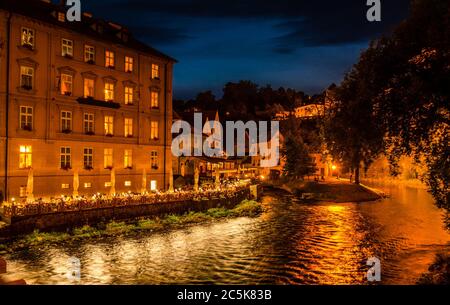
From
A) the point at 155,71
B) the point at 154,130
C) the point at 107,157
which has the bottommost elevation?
the point at 107,157

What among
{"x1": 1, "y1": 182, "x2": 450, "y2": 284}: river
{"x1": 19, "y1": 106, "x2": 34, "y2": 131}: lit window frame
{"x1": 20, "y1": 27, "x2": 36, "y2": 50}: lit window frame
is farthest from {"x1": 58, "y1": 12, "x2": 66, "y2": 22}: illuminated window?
{"x1": 1, "y1": 182, "x2": 450, "y2": 284}: river

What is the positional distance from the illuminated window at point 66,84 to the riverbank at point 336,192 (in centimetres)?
3377

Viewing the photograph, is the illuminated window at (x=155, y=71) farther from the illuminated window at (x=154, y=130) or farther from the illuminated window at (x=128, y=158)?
the illuminated window at (x=128, y=158)

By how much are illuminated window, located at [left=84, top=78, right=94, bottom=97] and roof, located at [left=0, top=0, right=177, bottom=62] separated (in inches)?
161

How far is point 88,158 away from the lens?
38.1 meters

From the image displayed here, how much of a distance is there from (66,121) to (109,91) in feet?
18.9

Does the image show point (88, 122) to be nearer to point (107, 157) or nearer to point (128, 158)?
point (107, 157)

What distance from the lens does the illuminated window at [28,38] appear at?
1294 inches

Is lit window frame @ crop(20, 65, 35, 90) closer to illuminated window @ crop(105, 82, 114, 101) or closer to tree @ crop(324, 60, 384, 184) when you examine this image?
illuminated window @ crop(105, 82, 114, 101)

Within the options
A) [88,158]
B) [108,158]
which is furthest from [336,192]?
[88,158]

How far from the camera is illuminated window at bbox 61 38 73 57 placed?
118 feet

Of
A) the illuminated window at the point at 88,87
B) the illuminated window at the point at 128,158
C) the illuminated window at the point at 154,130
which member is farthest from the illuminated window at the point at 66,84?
the illuminated window at the point at 154,130
